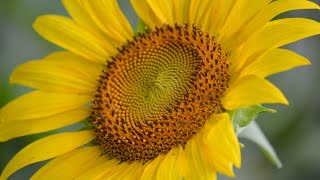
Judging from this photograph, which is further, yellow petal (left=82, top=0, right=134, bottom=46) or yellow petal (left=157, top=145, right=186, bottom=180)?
yellow petal (left=82, top=0, right=134, bottom=46)

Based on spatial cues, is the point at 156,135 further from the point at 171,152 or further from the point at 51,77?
the point at 51,77

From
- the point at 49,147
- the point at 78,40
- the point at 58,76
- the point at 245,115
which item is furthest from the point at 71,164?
the point at 245,115

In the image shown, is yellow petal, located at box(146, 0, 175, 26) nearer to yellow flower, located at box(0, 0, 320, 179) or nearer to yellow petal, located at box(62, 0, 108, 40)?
yellow flower, located at box(0, 0, 320, 179)

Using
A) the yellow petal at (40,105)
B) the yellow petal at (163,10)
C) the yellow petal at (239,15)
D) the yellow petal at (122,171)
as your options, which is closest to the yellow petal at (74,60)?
the yellow petal at (40,105)

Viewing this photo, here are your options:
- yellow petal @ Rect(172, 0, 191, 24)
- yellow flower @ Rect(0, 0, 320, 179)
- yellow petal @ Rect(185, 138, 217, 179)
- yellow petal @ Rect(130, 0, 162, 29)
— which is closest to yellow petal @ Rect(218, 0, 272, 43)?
yellow flower @ Rect(0, 0, 320, 179)

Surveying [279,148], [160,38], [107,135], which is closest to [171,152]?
[107,135]

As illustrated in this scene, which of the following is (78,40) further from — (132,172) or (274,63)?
(274,63)
